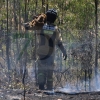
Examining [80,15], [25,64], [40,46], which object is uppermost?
[80,15]

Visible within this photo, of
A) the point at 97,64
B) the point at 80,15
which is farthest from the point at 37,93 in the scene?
the point at 80,15

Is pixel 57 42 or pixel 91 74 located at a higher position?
pixel 57 42

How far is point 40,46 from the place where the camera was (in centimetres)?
699

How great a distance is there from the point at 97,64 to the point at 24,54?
2.97 meters

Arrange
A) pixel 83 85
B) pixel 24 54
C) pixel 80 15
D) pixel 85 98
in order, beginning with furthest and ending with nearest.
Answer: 1. pixel 80 15
2. pixel 83 85
3. pixel 24 54
4. pixel 85 98

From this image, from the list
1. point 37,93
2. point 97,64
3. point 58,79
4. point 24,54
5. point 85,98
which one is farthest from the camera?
point 97,64

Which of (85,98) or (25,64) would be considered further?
(25,64)

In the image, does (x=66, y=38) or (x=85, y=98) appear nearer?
(x=85, y=98)

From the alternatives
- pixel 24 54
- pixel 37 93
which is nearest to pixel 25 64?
pixel 24 54

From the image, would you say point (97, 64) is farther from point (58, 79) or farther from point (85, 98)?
point (85, 98)

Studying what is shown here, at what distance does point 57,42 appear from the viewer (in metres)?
6.91

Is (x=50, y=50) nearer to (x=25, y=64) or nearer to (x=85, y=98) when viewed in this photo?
(x=25, y=64)

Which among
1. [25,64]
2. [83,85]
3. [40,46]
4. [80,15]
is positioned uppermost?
[80,15]

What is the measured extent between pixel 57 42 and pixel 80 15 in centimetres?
722
